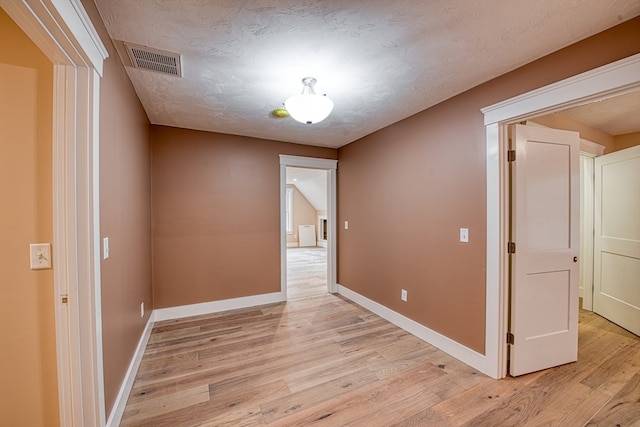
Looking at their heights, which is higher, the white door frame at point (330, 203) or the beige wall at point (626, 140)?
the beige wall at point (626, 140)

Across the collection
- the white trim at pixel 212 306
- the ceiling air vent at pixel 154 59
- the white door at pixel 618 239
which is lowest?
the white trim at pixel 212 306

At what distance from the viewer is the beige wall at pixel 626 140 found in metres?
3.36

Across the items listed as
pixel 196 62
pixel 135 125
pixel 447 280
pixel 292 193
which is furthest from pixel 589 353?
pixel 292 193

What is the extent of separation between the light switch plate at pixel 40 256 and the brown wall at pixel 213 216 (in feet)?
6.62

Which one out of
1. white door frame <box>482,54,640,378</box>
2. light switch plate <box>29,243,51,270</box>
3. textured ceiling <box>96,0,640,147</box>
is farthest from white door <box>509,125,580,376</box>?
light switch plate <box>29,243,51,270</box>

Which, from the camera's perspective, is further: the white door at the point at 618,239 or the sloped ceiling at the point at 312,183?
the sloped ceiling at the point at 312,183

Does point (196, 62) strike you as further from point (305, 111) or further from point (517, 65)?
point (517, 65)

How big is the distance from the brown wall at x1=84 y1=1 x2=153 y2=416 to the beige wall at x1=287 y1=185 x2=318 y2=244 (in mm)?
6795

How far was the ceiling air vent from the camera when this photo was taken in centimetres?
167

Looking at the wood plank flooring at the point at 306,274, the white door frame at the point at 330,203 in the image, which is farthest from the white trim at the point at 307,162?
the wood plank flooring at the point at 306,274

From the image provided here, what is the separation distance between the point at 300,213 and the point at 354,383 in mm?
7578

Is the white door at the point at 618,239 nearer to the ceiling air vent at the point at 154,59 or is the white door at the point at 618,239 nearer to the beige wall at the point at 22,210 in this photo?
the ceiling air vent at the point at 154,59

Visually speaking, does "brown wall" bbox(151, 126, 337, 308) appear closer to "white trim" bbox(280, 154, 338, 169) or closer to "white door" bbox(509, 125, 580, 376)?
"white trim" bbox(280, 154, 338, 169)

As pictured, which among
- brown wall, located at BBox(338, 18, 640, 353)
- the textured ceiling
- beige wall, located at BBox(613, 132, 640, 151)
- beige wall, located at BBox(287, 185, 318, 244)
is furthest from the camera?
beige wall, located at BBox(287, 185, 318, 244)
